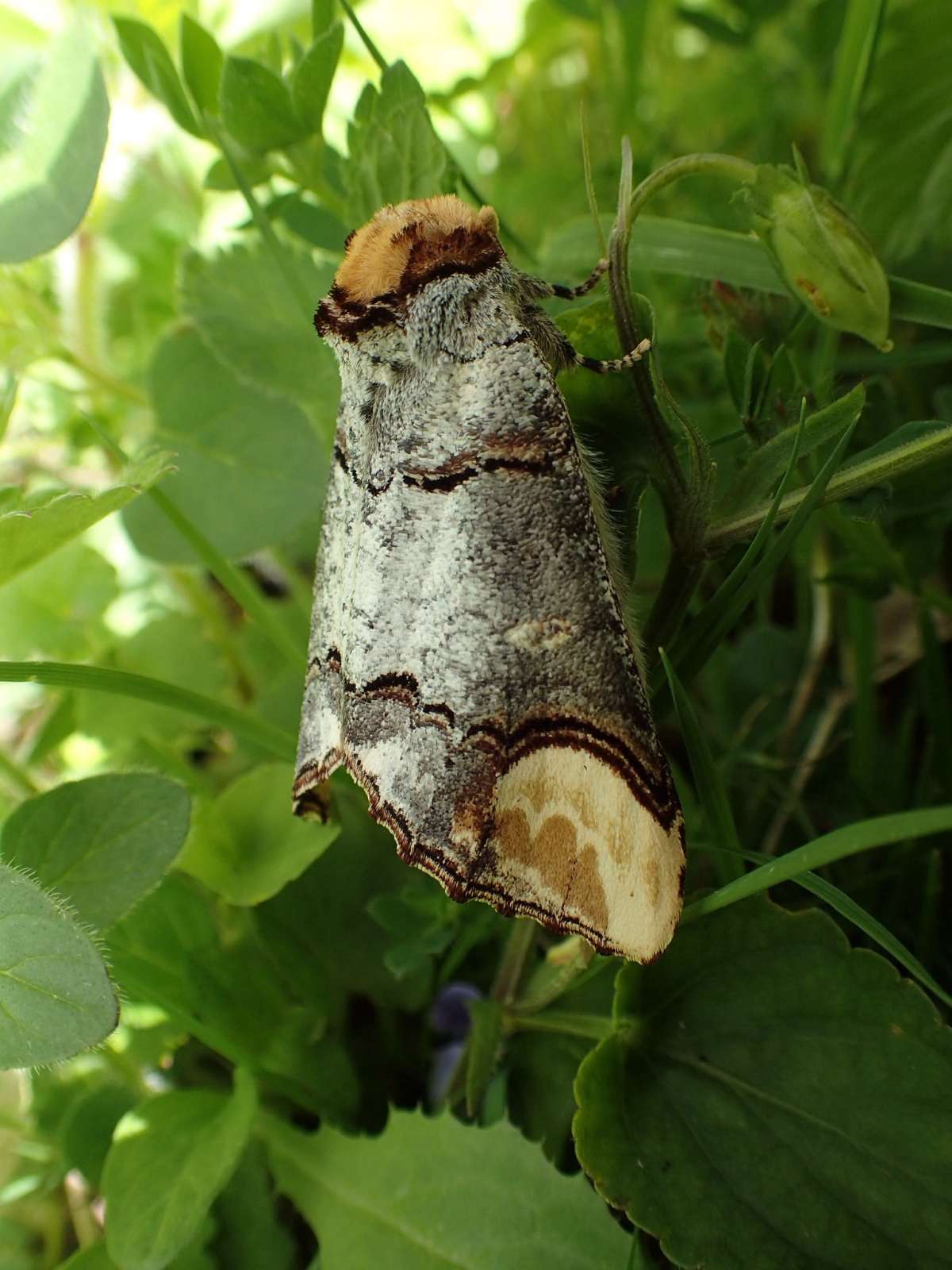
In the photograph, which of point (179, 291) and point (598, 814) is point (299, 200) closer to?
point (179, 291)

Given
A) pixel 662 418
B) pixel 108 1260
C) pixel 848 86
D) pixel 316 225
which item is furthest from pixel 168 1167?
pixel 848 86

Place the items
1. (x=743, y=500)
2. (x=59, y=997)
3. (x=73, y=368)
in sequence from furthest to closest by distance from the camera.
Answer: (x=73, y=368) → (x=743, y=500) → (x=59, y=997)

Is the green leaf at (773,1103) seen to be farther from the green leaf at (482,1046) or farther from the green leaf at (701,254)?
the green leaf at (701,254)

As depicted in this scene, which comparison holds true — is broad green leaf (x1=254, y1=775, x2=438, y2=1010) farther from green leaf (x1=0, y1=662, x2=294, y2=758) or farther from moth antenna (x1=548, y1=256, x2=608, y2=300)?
moth antenna (x1=548, y1=256, x2=608, y2=300)

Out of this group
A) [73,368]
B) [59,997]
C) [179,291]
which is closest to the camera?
[59,997]

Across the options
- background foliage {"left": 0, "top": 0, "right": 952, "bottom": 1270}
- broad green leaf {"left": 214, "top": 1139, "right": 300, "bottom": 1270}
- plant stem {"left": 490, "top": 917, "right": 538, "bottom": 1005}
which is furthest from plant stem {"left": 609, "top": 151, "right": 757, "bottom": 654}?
broad green leaf {"left": 214, "top": 1139, "right": 300, "bottom": 1270}

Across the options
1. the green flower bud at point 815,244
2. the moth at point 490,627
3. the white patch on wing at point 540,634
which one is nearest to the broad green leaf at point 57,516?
the moth at point 490,627

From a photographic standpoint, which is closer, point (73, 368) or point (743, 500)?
point (743, 500)

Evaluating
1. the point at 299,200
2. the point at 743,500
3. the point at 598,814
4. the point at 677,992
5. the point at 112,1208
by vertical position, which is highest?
the point at 299,200

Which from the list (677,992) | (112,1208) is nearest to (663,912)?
(677,992)
